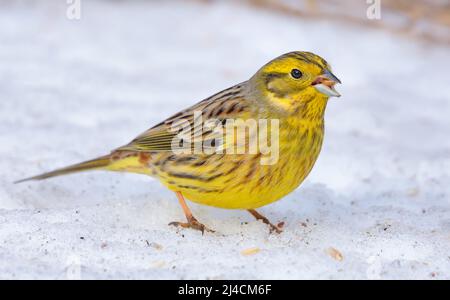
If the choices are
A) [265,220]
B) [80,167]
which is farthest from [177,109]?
[265,220]

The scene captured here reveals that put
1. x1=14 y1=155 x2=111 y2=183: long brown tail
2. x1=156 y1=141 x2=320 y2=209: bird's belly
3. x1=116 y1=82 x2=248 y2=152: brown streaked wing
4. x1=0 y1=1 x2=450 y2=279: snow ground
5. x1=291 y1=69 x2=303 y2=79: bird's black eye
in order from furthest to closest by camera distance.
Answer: x1=14 y1=155 x2=111 y2=183: long brown tail → x1=116 y1=82 x2=248 y2=152: brown streaked wing → x1=291 y1=69 x2=303 y2=79: bird's black eye → x1=156 y1=141 x2=320 y2=209: bird's belly → x1=0 y1=1 x2=450 y2=279: snow ground

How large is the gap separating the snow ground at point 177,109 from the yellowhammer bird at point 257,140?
0.97ft

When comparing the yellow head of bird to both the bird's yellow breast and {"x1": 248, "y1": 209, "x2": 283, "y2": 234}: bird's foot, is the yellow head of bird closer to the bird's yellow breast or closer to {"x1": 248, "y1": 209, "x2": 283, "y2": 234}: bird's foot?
the bird's yellow breast

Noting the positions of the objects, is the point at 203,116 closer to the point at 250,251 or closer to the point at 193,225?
the point at 193,225

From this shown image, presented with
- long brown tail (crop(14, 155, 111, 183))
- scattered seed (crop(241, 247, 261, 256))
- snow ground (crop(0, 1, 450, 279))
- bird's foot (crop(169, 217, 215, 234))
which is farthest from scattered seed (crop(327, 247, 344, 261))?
long brown tail (crop(14, 155, 111, 183))

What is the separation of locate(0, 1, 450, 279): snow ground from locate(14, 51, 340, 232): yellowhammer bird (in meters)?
0.30

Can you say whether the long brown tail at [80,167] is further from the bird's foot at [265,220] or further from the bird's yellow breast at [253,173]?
the bird's foot at [265,220]

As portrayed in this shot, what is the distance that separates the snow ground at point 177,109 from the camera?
14.6 ft

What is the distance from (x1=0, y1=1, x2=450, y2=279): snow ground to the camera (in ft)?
14.6

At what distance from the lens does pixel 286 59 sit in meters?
4.76

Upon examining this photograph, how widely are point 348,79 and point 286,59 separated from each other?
3.79 meters

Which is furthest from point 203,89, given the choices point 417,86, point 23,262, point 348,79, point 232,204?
point 23,262
